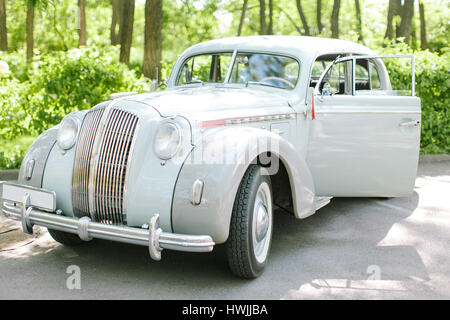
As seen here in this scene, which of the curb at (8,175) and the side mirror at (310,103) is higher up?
the side mirror at (310,103)

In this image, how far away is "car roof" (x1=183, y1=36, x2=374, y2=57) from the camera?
5.58 meters

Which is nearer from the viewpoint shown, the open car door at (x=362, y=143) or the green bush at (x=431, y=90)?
the open car door at (x=362, y=143)

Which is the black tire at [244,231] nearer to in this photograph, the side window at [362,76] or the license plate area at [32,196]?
the license plate area at [32,196]

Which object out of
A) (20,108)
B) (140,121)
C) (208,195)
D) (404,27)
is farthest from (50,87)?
(404,27)

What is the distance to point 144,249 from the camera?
486cm

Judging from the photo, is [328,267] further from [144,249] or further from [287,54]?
[287,54]

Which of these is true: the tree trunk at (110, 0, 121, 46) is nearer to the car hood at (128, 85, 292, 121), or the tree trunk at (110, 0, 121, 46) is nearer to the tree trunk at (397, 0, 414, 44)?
the tree trunk at (397, 0, 414, 44)

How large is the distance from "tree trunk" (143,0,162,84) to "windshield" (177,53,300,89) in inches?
187

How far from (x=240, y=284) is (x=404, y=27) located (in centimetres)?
1141

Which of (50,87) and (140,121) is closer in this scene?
(140,121)

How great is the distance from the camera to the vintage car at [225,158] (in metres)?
3.76

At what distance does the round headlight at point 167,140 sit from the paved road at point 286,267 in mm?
994

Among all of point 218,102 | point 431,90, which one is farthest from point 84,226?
point 431,90

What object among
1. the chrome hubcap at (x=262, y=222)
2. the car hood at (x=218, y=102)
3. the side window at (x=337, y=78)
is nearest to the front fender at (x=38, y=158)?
the car hood at (x=218, y=102)
